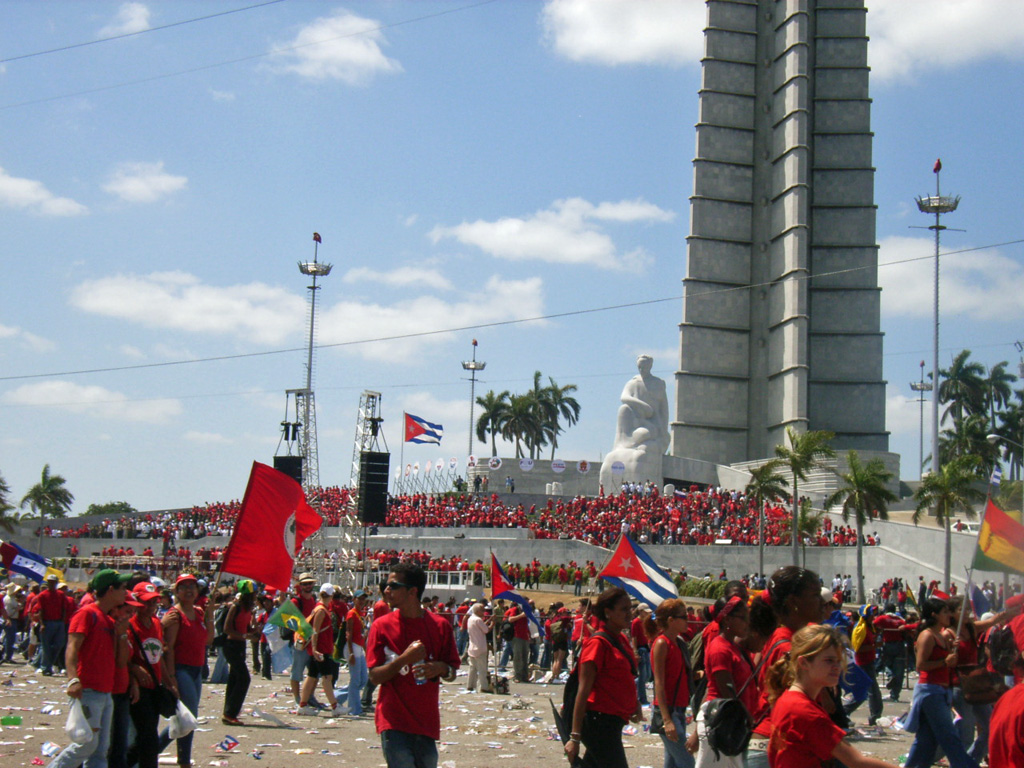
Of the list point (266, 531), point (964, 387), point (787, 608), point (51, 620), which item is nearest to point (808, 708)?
point (787, 608)

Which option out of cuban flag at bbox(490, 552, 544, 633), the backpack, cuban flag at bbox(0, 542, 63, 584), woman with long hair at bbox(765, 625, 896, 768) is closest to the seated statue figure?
cuban flag at bbox(490, 552, 544, 633)

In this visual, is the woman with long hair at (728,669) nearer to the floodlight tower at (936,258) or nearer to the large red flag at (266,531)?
the large red flag at (266,531)

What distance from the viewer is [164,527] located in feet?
164

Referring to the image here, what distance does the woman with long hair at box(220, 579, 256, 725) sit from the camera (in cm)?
1117

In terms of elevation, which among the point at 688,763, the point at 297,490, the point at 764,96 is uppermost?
the point at 764,96

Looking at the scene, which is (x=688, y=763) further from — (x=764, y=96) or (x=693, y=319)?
(x=764, y=96)

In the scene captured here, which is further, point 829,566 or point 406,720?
point 829,566

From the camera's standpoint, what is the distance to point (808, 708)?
417 centimetres

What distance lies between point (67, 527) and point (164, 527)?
444 inches

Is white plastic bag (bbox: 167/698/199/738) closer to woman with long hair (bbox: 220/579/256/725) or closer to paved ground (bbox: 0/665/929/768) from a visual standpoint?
paved ground (bbox: 0/665/929/768)

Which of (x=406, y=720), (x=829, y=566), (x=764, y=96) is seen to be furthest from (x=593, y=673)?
(x=764, y=96)

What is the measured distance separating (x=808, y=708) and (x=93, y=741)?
4.36m

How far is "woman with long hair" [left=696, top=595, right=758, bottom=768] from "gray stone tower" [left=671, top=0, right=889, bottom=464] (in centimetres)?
5773

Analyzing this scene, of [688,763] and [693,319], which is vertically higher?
[693,319]
